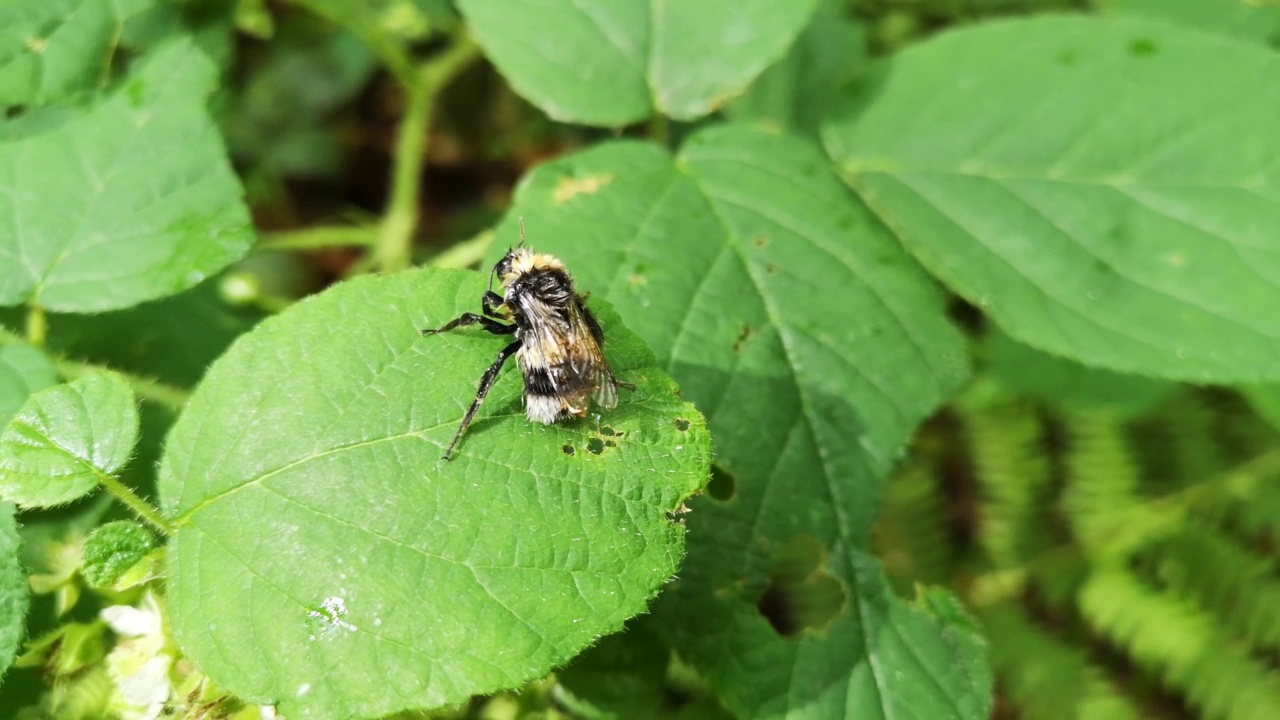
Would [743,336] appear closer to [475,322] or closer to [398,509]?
[475,322]

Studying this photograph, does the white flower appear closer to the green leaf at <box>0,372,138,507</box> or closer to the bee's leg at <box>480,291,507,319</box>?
the green leaf at <box>0,372,138,507</box>

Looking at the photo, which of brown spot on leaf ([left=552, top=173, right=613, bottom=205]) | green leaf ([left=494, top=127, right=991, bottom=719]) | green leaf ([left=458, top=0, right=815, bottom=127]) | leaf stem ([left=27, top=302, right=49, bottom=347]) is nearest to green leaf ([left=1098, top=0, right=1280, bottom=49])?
green leaf ([left=458, top=0, right=815, bottom=127])

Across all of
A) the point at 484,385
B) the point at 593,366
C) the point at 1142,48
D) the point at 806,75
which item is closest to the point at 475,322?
the point at 484,385

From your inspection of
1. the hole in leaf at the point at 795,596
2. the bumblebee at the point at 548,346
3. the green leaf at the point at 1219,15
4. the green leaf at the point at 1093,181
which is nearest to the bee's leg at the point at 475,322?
the bumblebee at the point at 548,346

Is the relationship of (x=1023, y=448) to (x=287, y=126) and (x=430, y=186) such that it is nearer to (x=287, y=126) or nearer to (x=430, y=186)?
(x=430, y=186)

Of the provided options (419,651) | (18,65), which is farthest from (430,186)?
(419,651)

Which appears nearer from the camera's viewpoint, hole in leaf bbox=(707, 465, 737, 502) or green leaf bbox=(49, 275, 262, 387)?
hole in leaf bbox=(707, 465, 737, 502)
